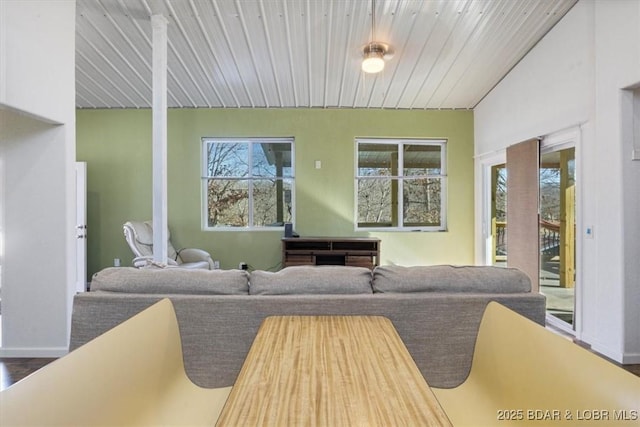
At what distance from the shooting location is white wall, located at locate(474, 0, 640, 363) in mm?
2516

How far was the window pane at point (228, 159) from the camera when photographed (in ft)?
17.2

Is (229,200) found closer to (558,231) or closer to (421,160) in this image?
(421,160)

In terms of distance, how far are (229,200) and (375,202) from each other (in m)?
2.37

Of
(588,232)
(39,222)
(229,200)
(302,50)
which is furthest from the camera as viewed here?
(229,200)

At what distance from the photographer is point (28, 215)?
2.67 meters

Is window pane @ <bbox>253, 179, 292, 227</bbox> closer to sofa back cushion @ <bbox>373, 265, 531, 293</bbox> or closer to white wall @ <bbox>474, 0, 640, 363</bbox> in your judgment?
white wall @ <bbox>474, 0, 640, 363</bbox>

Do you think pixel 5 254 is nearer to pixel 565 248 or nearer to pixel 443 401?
pixel 443 401

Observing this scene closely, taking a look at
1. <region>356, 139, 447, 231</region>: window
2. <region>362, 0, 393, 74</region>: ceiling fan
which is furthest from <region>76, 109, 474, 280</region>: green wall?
<region>362, 0, 393, 74</region>: ceiling fan

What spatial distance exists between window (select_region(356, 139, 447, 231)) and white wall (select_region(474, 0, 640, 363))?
193 cm

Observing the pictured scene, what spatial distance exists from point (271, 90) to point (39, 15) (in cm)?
256

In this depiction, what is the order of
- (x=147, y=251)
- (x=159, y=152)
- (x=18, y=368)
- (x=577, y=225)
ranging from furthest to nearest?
(x=147, y=251) → (x=159, y=152) → (x=577, y=225) → (x=18, y=368)

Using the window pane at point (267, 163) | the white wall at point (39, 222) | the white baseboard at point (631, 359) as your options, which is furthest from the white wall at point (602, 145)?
the white wall at point (39, 222)

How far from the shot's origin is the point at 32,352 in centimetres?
268

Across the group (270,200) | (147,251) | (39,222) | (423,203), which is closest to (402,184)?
(423,203)
